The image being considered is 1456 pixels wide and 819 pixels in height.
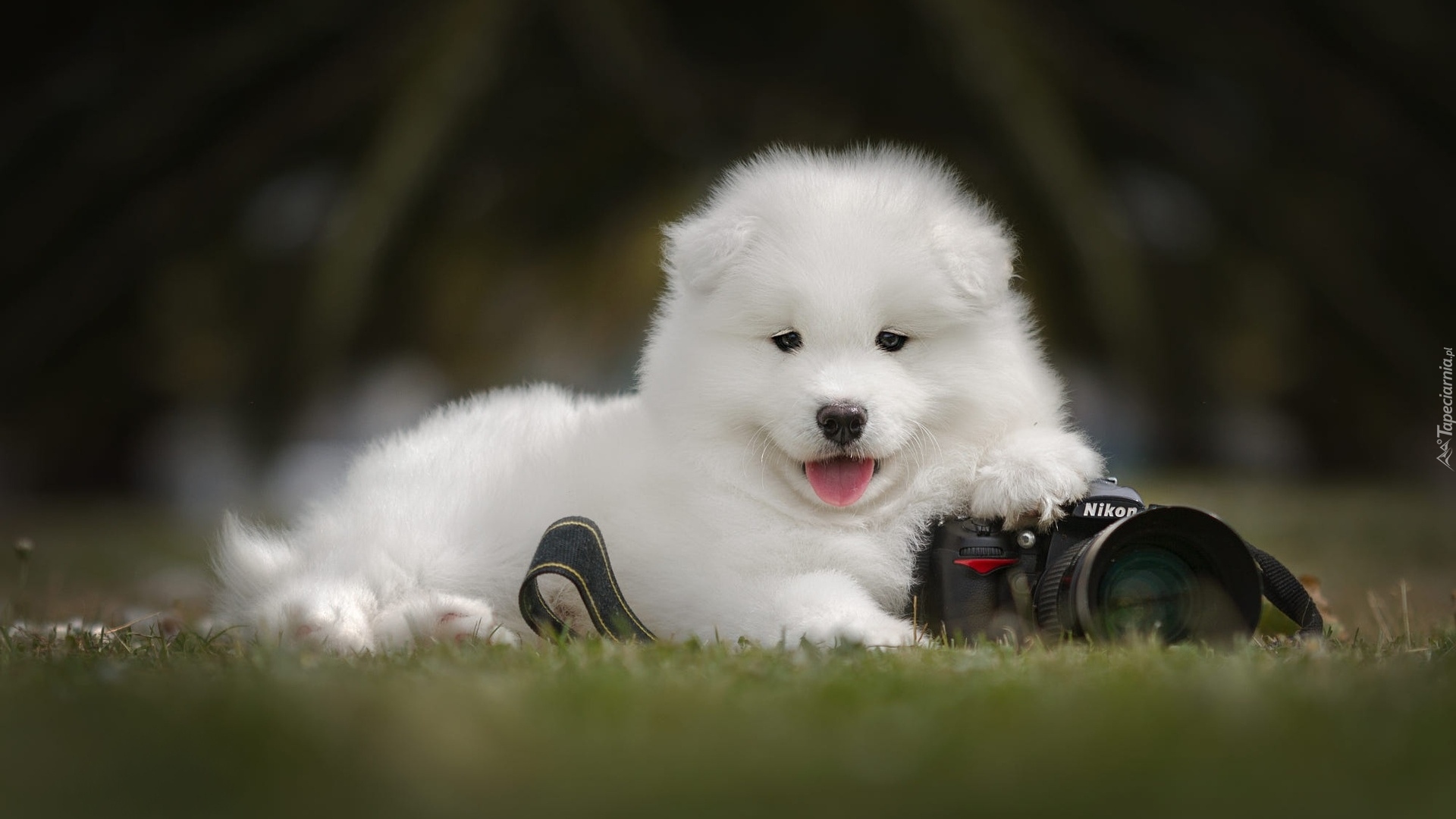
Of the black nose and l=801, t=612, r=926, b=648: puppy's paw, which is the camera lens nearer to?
l=801, t=612, r=926, b=648: puppy's paw

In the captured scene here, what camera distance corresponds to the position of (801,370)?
8.76ft

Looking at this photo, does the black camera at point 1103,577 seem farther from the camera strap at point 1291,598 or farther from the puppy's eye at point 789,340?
the puppy's eye at point 789,340

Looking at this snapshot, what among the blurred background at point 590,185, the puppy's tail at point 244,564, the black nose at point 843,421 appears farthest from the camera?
the blurred background at point 590,185

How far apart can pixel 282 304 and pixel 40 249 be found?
1.52 meters

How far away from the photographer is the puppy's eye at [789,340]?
274cm

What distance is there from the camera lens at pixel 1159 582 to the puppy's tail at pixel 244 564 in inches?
72.0

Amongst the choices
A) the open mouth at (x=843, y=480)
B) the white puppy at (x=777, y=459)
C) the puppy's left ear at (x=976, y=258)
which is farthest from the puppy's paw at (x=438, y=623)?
the puppy's left ear at (x=976, y=258)

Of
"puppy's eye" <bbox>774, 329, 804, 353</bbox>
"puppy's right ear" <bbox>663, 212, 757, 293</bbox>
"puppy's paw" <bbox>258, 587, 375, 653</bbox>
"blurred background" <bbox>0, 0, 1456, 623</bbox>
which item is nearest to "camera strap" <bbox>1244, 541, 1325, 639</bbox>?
"puppy's eye" <bbox>774, 329, 804, 353</bbox>

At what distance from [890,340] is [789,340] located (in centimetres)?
23

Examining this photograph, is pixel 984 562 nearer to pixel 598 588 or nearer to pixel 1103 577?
pixel 1103 577

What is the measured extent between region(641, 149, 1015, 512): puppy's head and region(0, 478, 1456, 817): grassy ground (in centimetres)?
52

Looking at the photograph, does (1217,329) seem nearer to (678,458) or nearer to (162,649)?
(678,458)

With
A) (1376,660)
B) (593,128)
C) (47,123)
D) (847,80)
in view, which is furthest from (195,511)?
(1376,660)

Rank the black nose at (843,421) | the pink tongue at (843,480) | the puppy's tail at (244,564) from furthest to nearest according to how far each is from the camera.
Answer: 1. the puppy's tail at (244,564)
2. the pink tongue at (843,480)
3. the black nose at (843,421)
